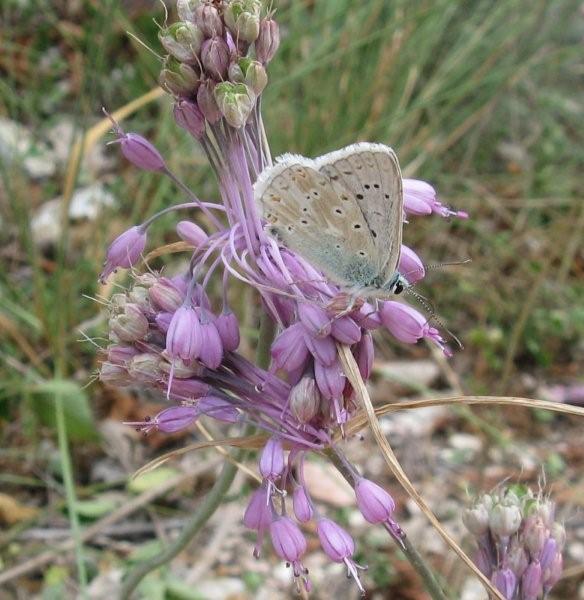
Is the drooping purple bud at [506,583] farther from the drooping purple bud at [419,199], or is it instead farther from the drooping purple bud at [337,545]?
the drooping purple bud at [419,199]

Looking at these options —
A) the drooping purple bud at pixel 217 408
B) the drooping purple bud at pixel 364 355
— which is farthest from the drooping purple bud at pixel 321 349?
the drooping purple bud at pixel 217 408

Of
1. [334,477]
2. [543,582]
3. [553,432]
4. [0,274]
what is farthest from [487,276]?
[543,582]

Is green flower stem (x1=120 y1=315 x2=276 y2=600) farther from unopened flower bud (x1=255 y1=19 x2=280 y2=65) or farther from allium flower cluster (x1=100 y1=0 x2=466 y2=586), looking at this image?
unopened flower bud (x1=255 y1=19 x2=280 y2=65)

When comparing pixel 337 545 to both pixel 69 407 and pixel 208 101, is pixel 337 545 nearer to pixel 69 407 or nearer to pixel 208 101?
pixel 208 101

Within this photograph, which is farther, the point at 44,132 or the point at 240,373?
the point at 44,132

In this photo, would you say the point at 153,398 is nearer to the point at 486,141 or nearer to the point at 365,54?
Answer: the point at 365,54

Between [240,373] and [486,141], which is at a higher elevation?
[240,373]
